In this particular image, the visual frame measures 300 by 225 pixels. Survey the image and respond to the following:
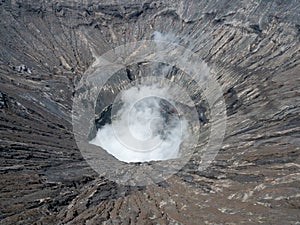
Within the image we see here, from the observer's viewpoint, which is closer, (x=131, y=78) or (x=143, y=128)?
(x=143, y=128)

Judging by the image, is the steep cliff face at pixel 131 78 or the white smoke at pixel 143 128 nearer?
the steep cliff face at pixel 131 78

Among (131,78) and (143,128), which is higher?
(131,78)

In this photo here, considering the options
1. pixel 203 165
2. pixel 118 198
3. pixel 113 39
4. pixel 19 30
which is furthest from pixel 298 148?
pixel 19 30

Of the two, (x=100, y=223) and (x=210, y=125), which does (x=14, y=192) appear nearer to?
(x=100, y=223)

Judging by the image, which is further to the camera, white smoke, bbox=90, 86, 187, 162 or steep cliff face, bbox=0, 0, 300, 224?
white smoke, bbox=90, 86, 187, 162
